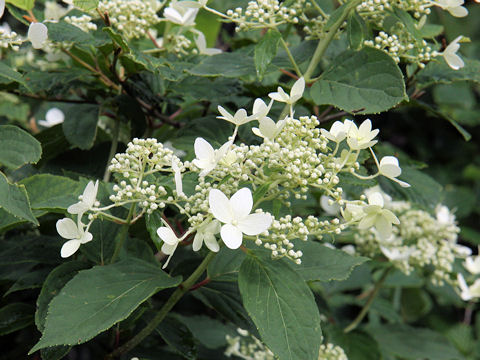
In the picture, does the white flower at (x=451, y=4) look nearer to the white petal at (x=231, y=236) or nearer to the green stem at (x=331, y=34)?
the green stem at (x=331, y=34)

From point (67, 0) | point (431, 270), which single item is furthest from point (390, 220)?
point (431, 270)

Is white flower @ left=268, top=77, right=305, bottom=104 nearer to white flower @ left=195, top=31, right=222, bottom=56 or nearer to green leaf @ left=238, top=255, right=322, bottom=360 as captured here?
green leaf @ left=238, top=255, right=322, bottom=360

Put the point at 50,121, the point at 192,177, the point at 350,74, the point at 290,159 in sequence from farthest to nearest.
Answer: the point at 50,121, the point at 350,74, the point at 192,177, the point at 290,159

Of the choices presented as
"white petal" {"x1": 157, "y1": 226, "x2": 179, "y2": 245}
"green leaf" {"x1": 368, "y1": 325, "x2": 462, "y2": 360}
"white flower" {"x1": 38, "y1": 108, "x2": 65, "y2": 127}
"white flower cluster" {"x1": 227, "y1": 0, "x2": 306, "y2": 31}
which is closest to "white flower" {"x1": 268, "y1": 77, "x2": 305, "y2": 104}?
"white flower cluster" {"x1": 227, "y1": 0, "x2": 306, "y2": 31}

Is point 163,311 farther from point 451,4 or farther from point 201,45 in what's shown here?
point 451,4

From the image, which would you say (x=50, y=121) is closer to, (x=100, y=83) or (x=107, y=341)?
(x=100, y=83)

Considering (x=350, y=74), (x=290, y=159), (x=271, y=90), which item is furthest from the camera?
(x=271, y=90)

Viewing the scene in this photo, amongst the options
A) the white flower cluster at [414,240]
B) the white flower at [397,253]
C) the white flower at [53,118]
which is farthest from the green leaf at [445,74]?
the white flower at [53,118]

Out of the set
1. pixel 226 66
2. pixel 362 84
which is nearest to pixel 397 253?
pixel 362 84
